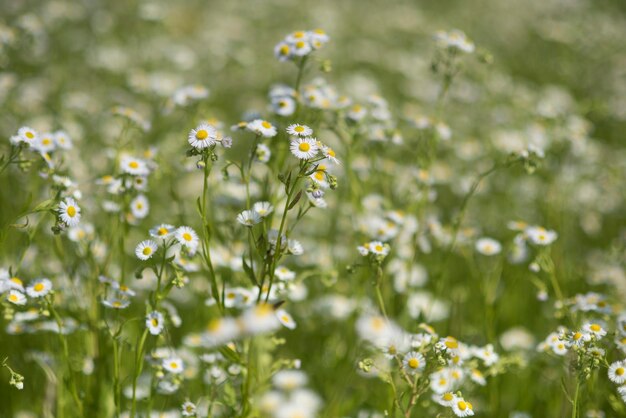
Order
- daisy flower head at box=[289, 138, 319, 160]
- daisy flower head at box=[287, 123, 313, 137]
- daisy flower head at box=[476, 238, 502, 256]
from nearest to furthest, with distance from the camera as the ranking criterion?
daisy flower head at box=[289, 138, 319, 160] < daisy flower head at box=[287, 123, 313, 137] < daisy flower head at box=[476, 238, 502, 256]

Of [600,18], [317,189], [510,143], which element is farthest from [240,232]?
[600,18]

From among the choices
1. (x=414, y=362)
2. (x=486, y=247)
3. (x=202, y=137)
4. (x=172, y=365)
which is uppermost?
(x=202, y=137)

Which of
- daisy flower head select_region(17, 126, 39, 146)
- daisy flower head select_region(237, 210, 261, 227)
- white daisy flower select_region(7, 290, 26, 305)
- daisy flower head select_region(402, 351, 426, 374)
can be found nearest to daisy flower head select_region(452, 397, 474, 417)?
daisy flower head select_region(402, 351, 426, 374)

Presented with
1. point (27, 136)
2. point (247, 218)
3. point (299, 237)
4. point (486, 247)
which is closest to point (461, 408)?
point (247, 218)

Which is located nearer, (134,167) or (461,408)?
(461,408)

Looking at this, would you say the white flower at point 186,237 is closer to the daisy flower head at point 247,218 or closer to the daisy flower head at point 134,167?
the daisy flower head at point 247,218

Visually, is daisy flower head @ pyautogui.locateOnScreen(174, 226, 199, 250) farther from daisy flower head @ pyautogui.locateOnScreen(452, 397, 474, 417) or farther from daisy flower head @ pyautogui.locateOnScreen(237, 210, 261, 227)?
daisy flower head @ pyautogui.locateOnScreen(452, 397, 474, 417)

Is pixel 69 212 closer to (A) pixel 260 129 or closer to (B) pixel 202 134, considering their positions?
(B) pixel 202 134
